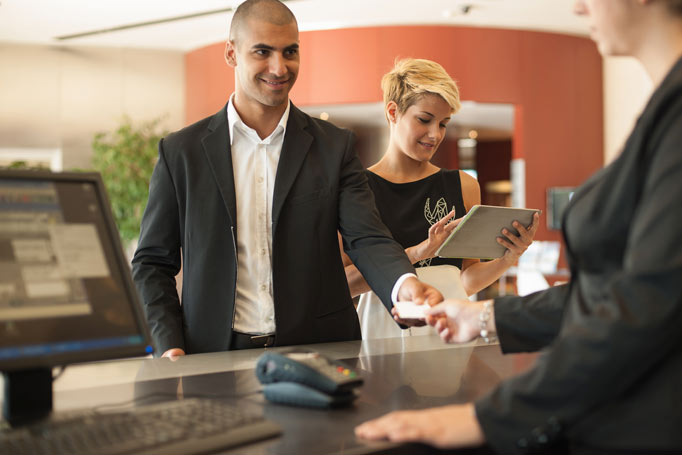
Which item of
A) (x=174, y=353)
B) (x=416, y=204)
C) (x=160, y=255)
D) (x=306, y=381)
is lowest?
(x=174, y=353)

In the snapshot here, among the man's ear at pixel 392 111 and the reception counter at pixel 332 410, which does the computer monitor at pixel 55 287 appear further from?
the man's ear at pixel 392 111

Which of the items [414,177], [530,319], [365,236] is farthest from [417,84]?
[530,319]

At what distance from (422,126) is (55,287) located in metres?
1.93

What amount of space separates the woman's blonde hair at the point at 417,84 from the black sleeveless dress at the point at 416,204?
30 centimetres

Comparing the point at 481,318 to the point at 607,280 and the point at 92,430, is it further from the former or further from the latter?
the point at 92,430

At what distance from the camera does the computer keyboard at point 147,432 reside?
1.03 metres

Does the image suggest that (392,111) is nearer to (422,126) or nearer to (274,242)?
(422,126)

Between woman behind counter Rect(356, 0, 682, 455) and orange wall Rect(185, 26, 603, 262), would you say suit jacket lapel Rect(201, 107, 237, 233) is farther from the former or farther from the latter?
orange wall Rect(185, 26, 603, 262)

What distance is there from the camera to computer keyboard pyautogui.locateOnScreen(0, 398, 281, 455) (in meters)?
1.03

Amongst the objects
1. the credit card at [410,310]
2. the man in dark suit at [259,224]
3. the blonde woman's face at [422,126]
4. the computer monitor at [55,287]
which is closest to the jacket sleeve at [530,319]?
the credit card at [410,310]

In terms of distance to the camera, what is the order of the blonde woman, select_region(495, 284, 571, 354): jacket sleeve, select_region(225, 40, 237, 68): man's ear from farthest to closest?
the blonde woman < select_region(225, 40, 237, 68): man's ear < select_region(495, 284, 571, 354): jacket sleeve

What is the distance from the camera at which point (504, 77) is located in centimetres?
1012

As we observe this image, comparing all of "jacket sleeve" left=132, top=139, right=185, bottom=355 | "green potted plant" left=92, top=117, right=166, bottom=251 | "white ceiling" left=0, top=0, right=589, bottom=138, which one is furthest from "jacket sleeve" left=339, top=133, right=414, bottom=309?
"green potted plant" left=92, top=117, right=166, bottom=251

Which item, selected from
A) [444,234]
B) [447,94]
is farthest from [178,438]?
[447,94]
